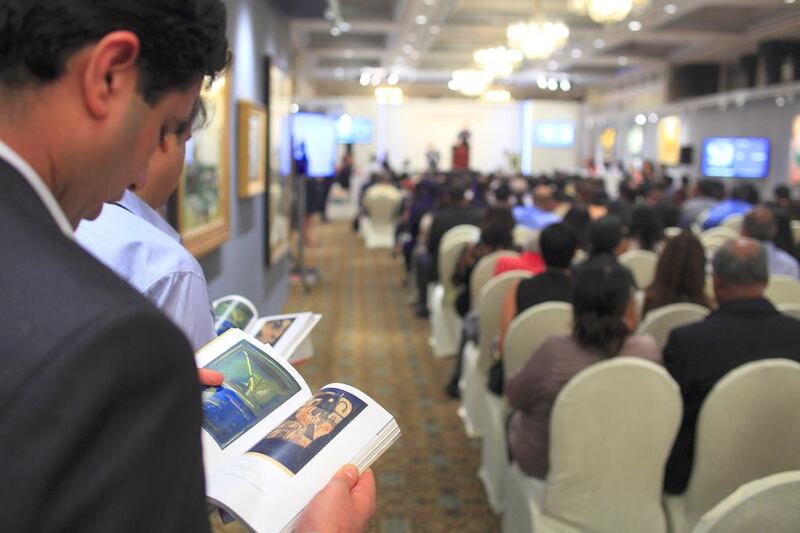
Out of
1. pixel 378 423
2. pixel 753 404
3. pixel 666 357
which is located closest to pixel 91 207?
pixel 378 423

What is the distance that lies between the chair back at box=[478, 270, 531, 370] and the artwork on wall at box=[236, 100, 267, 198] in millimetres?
2087

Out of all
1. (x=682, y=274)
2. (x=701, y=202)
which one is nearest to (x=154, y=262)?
(x=682, y=274)

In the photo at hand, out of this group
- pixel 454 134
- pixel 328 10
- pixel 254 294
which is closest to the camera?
pixel 254 294

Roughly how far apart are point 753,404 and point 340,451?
1.74 m

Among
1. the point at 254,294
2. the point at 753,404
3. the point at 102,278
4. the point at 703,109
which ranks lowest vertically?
the point at 254,294

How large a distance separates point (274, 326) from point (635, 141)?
20.8m

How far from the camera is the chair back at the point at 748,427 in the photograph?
227 cm

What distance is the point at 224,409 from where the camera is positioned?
1031 mm

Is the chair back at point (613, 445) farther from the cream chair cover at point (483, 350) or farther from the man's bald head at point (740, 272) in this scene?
the cream chair cover at point (483, 350)

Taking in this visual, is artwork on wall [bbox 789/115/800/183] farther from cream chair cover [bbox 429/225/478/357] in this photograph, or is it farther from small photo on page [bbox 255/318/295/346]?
small photo on page [bbox 255/318/295/346]

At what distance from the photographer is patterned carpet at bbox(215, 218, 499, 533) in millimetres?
3584

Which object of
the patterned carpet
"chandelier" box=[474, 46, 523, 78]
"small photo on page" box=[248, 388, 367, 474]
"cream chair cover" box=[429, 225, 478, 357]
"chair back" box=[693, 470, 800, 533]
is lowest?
the patterned carpet

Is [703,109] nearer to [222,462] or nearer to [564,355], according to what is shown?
[564,355]

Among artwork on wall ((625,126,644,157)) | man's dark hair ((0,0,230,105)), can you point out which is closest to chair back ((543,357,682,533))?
man's dark hair ((0,0,230,105))
